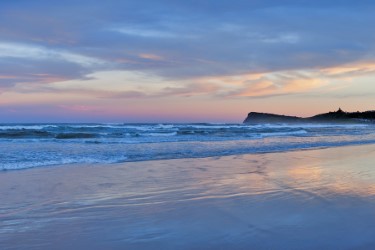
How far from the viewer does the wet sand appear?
405cm

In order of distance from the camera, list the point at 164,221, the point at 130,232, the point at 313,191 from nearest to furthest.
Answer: the point at 130,232
the point at 164,221
the point at 313,191

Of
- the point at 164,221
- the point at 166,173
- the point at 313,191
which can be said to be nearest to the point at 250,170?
the point at 166,173

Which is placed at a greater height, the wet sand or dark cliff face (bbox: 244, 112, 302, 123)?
dark cliff face (bbox: 244, 112, 302, 123)

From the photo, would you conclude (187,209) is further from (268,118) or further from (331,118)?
(268,118)

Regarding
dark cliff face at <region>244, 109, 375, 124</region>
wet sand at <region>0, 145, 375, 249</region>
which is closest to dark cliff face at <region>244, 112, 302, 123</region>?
dark cliff face at <region>244, 109, 375, 124</region>

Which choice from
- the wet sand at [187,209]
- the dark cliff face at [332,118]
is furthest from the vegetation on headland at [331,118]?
the wet sand at [187,209]

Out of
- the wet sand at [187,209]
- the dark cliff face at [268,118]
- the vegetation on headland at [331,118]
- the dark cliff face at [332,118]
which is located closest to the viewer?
the wet sand at [187,209]

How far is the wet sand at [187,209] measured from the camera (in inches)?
159

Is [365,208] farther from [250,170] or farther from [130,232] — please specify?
[250,170]

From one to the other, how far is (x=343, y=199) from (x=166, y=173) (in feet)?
13.8

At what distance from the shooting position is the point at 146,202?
587cm

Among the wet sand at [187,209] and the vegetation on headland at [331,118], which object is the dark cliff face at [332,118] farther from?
the wet sand at [187,209]

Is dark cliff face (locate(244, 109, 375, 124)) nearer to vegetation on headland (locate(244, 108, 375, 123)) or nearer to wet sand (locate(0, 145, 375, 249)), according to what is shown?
vegetation on headland (locate(244, 108, 375, 123))

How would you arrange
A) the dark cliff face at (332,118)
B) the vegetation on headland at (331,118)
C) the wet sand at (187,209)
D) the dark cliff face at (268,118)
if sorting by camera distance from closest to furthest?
the wet sand at (187,209) < the dark cliff face at (332,118) < the vegetation on headland at (331,118) < the dark cliff face at (268,118)
